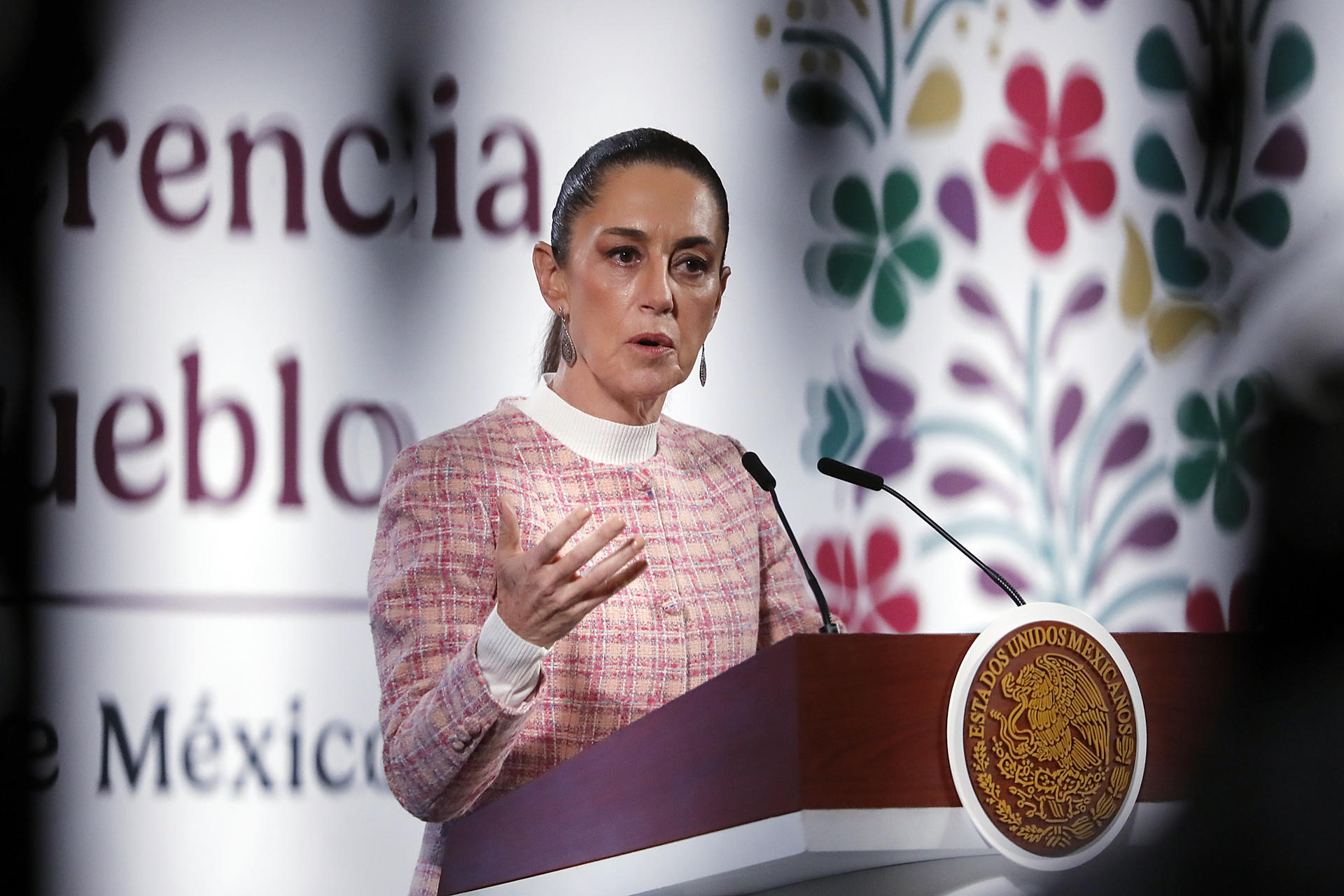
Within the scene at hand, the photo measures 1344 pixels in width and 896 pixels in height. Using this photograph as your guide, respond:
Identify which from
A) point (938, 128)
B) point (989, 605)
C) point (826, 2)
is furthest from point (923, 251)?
point (989, 605)

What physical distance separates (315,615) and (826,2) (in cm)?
158

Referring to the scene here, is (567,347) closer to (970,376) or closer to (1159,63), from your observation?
(970,376)

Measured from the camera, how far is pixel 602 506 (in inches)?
78.7

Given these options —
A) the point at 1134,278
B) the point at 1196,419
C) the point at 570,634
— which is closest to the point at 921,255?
the point at 1134,278

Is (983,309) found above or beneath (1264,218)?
beneath

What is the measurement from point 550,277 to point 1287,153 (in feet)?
6.12

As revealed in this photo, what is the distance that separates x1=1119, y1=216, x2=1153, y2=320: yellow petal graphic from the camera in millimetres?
3016

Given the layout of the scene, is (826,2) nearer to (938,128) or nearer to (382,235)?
(938,128)

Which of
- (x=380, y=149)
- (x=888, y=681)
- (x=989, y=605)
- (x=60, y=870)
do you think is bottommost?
(x=60, y=870)

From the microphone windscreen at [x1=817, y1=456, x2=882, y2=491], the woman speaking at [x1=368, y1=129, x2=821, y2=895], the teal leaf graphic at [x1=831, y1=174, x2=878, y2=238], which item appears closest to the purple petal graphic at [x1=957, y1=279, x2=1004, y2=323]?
the teal leaf graphic at [x1=831, y1=174, x2=878, y2=238]

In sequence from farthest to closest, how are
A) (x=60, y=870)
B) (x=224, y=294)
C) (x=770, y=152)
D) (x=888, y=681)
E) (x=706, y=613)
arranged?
1. (x=770, y=152)
2. (x=224, y=294)
3. (x=60, y=870)
4. (x=706, y=613)
5. (x=888, y=681)

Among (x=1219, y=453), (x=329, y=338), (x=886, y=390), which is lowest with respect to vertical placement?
(x=1219, y=453)

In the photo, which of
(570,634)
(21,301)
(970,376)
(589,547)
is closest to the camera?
(589,547)

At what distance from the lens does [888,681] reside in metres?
1.03
